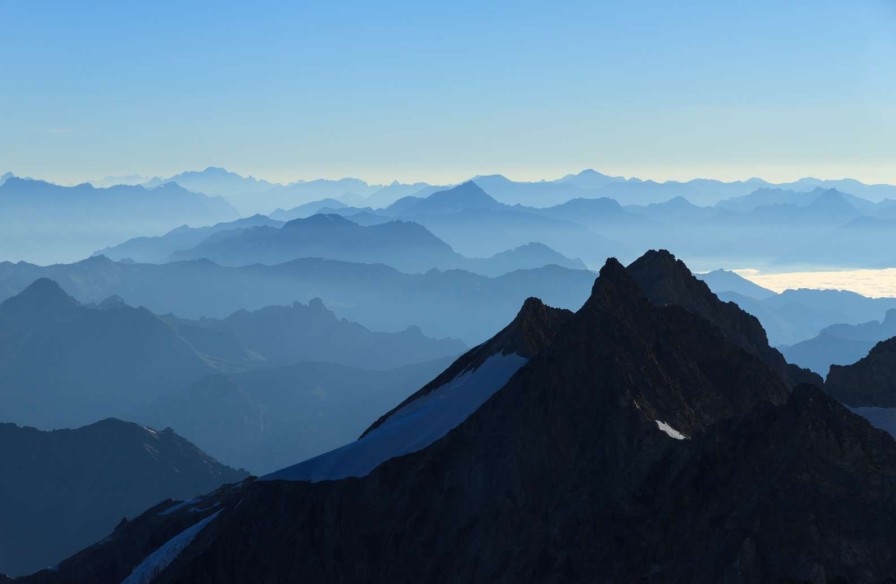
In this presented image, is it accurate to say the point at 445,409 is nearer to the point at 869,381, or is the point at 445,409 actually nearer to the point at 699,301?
the point at 699,301

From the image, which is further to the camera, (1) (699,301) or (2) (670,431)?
(1) (699,301)

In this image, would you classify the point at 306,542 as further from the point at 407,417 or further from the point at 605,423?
the point at 605,423

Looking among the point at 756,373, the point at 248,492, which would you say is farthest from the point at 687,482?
the point at 248,492

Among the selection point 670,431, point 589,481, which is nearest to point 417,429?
point 589,481

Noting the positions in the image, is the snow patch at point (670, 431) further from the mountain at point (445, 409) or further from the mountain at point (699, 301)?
the mountain at point (699, 301)

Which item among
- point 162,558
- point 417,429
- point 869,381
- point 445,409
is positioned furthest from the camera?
point 869,381

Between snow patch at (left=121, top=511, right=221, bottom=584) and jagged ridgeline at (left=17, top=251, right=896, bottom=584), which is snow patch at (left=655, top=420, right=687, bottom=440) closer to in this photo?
jagged ridgeline at (left=17, top=251, right=896, bottom=584)
